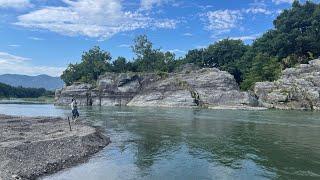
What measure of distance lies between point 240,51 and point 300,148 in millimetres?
110274

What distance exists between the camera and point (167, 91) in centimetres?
9725

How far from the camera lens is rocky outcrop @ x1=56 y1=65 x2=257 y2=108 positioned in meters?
87.0

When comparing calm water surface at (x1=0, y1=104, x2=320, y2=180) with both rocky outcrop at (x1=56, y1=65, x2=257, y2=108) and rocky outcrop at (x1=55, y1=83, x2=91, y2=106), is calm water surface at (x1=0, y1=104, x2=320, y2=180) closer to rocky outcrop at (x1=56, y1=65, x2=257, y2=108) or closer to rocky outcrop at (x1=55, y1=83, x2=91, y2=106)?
rocky outcrop at (x1=56, y1=65, x2=257, y2=108)

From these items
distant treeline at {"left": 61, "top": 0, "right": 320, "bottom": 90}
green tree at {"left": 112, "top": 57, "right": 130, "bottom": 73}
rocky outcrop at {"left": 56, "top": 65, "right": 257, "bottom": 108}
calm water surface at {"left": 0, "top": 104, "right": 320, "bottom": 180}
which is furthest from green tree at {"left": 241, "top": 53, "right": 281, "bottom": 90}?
calm water surface at {"left": 0, "top": 104, "right": 320, "bottom": 180}

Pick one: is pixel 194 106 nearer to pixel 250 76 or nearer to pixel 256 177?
pixel 250 76

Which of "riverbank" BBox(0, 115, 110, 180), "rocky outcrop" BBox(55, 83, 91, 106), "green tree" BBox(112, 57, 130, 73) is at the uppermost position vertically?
"green tree" BBox(112, 57, 130, 73)

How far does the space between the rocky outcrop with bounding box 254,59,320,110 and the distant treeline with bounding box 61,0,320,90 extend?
11.3m

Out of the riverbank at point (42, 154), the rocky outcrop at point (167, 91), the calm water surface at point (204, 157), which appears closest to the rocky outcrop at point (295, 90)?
the rocky outcrop at point (167, 91)

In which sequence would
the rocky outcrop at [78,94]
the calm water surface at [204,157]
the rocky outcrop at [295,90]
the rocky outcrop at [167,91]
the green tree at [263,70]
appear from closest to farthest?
1. the calm water surface at [204,157]
2. the rocky outcrop at [295,90]
3. the rocky outcrop at [167,91]
4. the green tree at [263,70]
5. the rocky outcrop at [78,94]

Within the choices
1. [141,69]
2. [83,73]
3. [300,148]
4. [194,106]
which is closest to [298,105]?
[194,106]

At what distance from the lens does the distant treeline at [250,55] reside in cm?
9731

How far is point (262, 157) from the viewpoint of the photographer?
22.5m

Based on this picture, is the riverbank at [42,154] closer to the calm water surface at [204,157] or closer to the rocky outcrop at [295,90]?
the calm water surface at [204,157]

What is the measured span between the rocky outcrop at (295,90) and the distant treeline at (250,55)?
11.3m
